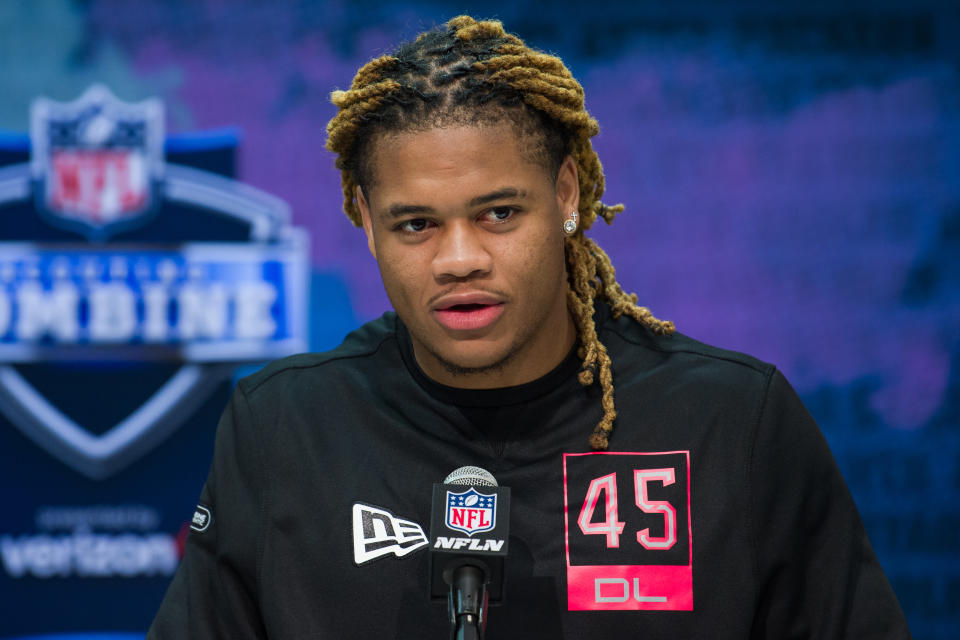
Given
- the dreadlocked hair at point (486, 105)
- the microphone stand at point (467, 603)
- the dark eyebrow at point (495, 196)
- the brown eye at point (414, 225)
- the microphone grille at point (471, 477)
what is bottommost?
the microphone stand at point (467, 603)

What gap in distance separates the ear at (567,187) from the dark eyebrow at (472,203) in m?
0.15

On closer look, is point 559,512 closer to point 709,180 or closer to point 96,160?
point 709,180

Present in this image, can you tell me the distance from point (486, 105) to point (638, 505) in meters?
0.59

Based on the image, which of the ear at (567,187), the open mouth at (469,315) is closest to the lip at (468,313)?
the open mouth at (469,315)

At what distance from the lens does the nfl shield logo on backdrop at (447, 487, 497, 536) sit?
1099 mm

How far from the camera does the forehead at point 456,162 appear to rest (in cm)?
132

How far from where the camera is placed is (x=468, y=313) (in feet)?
4.44

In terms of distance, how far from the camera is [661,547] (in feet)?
4.45

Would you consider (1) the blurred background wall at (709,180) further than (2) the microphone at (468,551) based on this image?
Yes

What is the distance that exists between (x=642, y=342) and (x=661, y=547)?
0.33m

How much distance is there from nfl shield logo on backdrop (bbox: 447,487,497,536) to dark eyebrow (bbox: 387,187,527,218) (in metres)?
0.39

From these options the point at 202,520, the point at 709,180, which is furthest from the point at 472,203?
the point at 709,180

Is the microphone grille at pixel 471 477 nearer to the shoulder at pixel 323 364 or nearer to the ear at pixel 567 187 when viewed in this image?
the shoulder at pixel 323 364

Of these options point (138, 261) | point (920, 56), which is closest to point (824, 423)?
point (920, 56)
